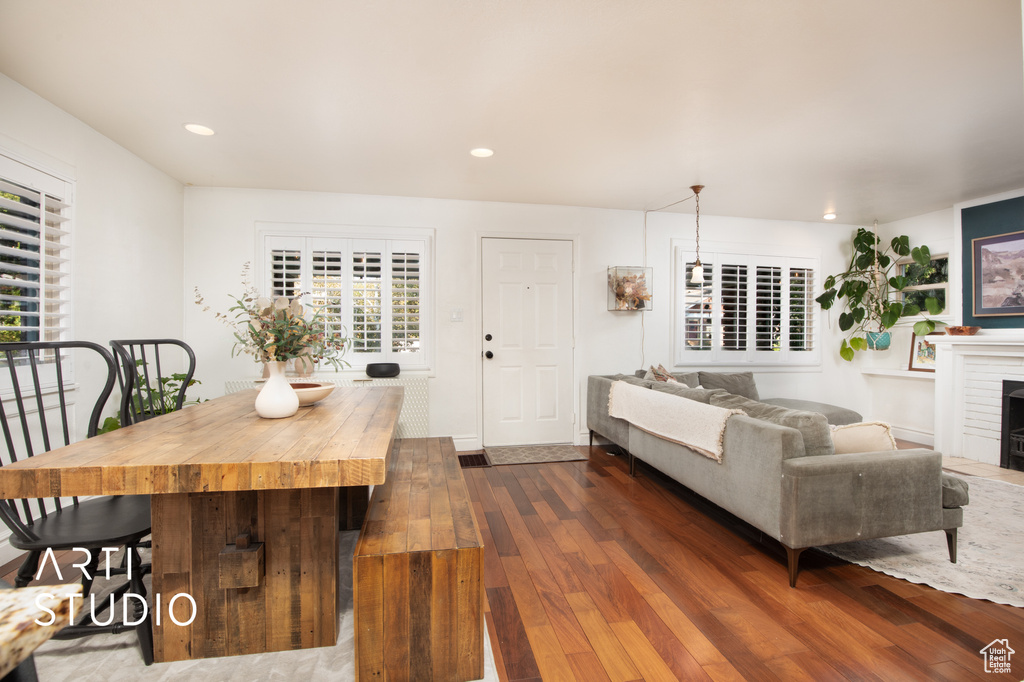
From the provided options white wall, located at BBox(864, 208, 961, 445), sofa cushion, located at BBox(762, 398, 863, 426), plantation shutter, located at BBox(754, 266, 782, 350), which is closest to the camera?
sofa cushion, located at BBox(762, 398, 863, 426)

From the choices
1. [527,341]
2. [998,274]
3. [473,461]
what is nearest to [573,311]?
[527,341]

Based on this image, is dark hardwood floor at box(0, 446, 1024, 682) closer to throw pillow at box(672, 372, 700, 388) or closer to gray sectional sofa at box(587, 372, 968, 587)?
gray sectional sofa at box(587, 372, 968, 587)

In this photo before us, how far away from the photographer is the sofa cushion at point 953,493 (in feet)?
7.57

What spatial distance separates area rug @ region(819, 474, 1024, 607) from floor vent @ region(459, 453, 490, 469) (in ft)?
8.32

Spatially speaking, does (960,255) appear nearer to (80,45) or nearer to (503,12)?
(503,12)

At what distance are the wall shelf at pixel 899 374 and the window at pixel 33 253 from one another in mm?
7151

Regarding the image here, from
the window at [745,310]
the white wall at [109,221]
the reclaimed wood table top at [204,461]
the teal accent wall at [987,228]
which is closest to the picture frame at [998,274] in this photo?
the teal accent wall at [987,228]

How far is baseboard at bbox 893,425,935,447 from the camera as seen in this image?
16.2 ft

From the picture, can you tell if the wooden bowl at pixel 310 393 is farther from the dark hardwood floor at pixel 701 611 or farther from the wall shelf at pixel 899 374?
the wall shelf at pixel 899 374

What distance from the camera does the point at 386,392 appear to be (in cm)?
282

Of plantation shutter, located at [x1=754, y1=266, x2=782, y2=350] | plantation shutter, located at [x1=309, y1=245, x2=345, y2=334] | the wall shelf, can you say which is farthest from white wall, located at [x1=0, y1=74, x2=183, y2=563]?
the wall shelf

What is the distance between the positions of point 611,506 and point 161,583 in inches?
96.4

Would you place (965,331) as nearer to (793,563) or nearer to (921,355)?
(921,355)

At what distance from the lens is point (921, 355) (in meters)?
5.11
